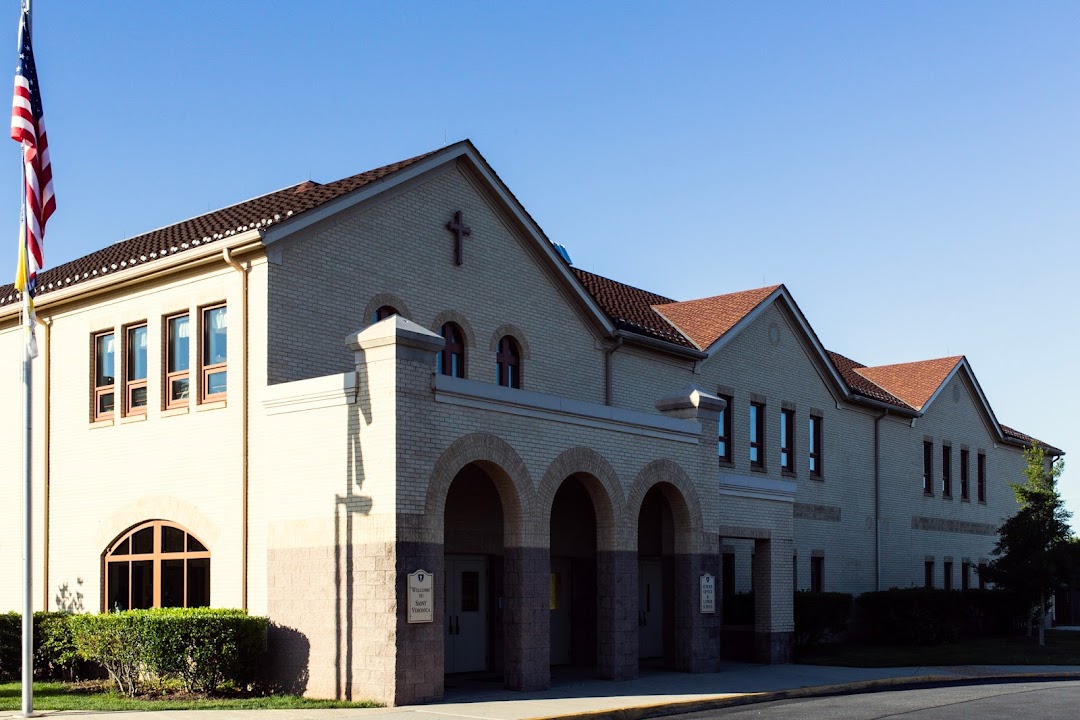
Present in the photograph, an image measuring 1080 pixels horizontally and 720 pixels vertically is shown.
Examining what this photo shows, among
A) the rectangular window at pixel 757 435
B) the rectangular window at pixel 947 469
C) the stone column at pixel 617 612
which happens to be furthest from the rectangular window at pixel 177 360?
the rectangular window at pixel 947 469

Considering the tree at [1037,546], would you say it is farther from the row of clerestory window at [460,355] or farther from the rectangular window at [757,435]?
the row of clerestory window at [460,355]

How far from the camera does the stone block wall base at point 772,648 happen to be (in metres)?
26.3

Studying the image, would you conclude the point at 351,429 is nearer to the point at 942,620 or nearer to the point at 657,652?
the point at 657,652

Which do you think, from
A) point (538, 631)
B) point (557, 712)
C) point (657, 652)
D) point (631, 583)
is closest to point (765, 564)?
point (657, 652)

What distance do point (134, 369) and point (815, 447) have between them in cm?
1950

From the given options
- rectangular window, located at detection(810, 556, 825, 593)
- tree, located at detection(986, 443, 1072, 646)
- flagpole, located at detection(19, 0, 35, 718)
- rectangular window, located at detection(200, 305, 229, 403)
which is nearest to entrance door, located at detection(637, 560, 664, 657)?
rectangular window, located at detection(810, 556, 825, 593)

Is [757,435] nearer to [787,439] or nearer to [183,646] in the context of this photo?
[787,439]

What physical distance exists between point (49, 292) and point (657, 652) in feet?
48.1

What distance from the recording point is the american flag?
656 inches

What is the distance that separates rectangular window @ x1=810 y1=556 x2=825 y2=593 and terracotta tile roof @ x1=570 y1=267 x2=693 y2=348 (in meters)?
8.18

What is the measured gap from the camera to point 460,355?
22.9 meters

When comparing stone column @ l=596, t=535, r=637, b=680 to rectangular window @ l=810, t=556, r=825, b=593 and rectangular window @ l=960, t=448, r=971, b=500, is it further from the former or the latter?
rectangular window @ l=960, t=448, r=971, b=500

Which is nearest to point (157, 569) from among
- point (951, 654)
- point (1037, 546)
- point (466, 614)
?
point (466, 614)

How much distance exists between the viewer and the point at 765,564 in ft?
87.2
